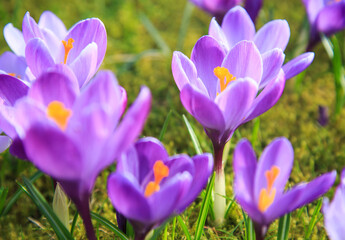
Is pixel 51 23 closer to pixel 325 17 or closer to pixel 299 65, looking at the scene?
pixel 299 65

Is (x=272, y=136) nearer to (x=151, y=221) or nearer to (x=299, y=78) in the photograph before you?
(x=299, y=78)

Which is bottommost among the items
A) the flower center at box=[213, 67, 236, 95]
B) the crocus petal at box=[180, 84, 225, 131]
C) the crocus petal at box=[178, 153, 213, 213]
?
the crocus petal at box=[178, 153, 213, 213]

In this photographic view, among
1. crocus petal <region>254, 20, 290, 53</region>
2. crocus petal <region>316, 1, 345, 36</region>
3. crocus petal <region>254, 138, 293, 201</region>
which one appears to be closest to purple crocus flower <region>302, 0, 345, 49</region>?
crocus petal <region>316, 1, 345, 36</region>

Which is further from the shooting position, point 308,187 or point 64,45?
point 64,45

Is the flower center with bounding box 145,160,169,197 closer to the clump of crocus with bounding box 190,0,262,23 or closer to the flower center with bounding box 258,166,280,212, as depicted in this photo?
the flower center with bounding box 258,166,280,212

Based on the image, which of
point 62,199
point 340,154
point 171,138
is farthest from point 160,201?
point 340,154

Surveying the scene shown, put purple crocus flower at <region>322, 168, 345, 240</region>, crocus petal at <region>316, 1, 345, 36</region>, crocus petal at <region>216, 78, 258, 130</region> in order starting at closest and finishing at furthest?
purple crocus flower at <region>322, 168, 345, 240</region> < crocus petal at <region>216, 78, 258, 130</region> < crocus petal at <region>316, 1, 345, 36</region>

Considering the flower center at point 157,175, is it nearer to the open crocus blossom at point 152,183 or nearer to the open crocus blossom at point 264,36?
the open crocus blossom at point 152,183
